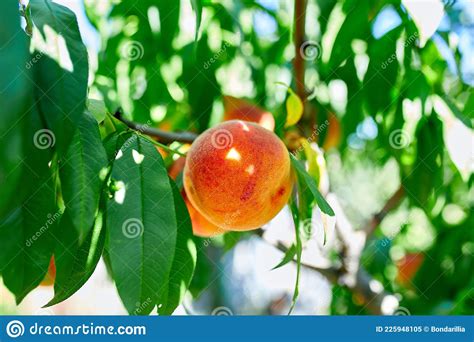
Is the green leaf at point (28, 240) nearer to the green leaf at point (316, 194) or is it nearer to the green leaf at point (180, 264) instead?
the green leaf at point (180, 264)

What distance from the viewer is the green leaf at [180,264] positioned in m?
0.88

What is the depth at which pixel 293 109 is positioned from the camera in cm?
134

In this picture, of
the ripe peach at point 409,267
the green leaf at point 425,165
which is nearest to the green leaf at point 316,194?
the green leaf at point 425,165

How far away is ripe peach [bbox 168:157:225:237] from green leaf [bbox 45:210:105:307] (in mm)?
438

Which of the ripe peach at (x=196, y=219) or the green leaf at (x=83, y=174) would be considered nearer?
the green leaf at (x=83, y=174)

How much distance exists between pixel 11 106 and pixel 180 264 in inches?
13.3

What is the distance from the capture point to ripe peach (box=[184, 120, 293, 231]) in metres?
1.05

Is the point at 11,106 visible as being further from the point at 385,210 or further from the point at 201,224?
the point at 385,210

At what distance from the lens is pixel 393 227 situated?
1997 millimetres

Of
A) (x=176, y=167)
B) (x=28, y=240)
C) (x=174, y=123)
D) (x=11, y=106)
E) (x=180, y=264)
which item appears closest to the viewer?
(x=11, y=106)

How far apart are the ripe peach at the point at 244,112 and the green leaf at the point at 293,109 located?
0.06 meters

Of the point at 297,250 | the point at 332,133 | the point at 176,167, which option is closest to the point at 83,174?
the point at 297,250

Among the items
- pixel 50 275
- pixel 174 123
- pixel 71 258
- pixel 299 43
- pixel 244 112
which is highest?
pixel 299 43

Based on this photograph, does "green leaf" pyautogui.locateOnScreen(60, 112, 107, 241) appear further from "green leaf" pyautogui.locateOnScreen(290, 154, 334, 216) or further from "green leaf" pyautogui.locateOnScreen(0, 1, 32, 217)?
"green leaf" pyautogui.locateOnScreen(290, 154, 334, 216)
